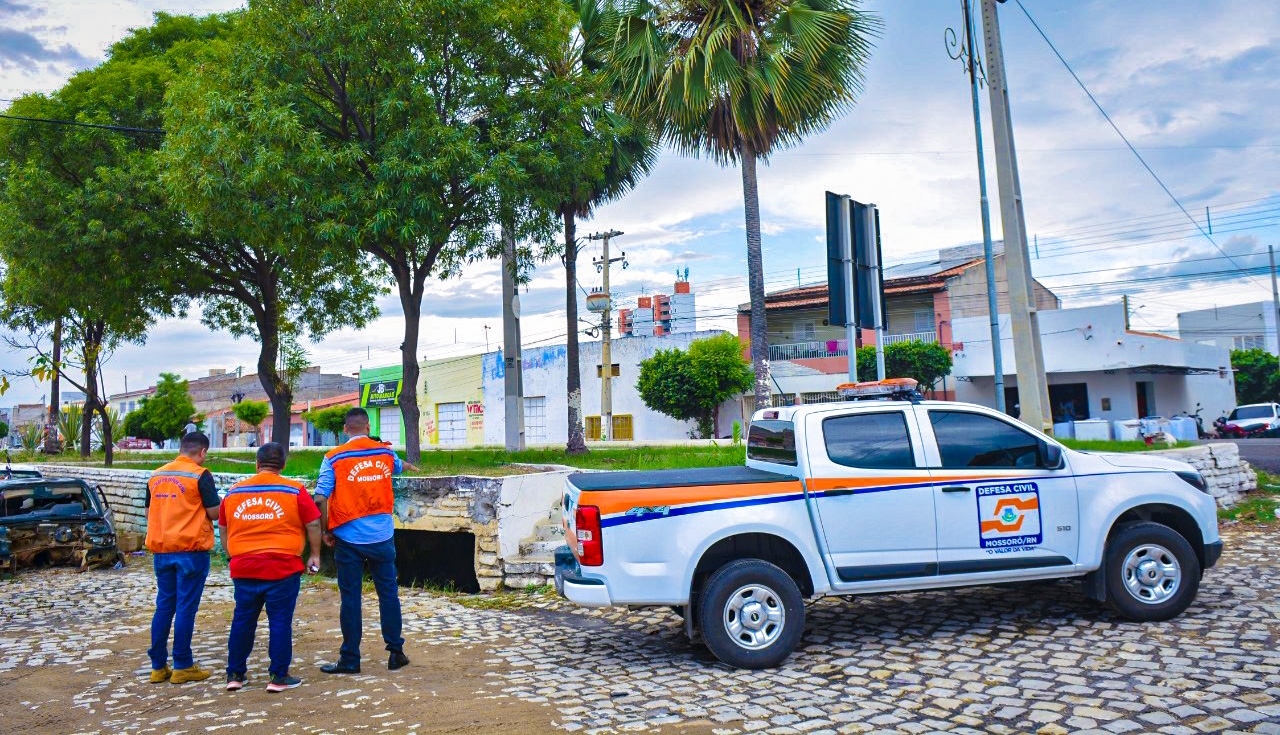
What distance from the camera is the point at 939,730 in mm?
4508

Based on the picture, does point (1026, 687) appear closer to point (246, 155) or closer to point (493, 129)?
point (493, 129)

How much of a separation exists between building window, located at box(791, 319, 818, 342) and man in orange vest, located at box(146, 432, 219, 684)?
3369cm

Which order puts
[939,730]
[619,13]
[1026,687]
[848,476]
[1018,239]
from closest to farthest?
[939,730], [1026,687], [848,476], [1018,239], [619,13]

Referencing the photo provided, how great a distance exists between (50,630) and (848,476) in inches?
284

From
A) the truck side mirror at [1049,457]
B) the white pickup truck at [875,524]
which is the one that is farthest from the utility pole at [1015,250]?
the truck side mirror at [1049,457]

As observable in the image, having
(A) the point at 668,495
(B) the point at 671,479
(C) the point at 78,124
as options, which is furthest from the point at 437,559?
(C) the point at 78,124

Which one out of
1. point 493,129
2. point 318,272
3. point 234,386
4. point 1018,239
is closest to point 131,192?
point 318,272

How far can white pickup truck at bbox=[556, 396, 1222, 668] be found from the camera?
570 cm

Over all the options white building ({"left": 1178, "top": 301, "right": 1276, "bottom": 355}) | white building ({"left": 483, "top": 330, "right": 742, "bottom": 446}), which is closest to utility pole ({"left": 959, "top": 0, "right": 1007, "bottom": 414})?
white building ({"left": 483, "top": 330, "right": 742, "bottom": 446})

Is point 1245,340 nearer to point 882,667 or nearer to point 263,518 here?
point 882,667

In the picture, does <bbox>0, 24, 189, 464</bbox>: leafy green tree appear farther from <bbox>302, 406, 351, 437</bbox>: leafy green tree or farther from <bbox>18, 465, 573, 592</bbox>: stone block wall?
<bbox>302, 406, 351, 437</bbox>: leafy green tree

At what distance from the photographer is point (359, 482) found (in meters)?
6.14

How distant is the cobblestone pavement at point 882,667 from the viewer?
4707mm

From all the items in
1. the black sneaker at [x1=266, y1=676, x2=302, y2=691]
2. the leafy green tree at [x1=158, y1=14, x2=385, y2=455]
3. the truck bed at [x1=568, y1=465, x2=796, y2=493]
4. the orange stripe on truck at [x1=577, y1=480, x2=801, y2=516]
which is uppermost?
the leafy green tree at [x1=158, y1=14, x2=385, y2=455]
